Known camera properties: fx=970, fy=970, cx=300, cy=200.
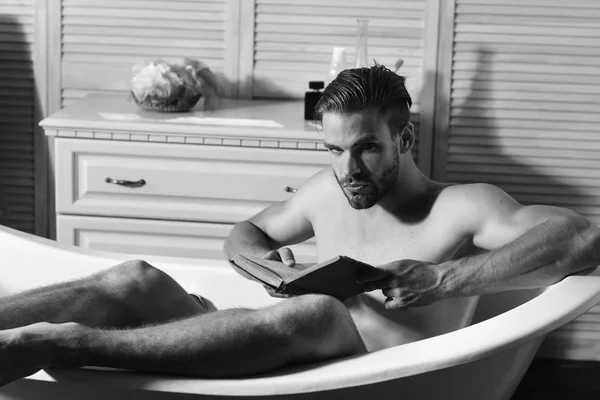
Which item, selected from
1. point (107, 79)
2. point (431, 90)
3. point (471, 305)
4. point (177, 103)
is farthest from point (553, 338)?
point (107, 79)

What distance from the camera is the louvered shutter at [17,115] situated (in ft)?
10.5

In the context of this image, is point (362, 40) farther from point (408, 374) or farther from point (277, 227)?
point (408, 374)

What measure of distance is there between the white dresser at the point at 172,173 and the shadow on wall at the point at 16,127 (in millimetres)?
446

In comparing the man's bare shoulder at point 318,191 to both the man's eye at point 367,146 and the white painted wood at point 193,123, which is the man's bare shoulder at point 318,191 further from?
the white painted wood at point 193,123

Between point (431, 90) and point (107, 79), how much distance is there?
1072 mm

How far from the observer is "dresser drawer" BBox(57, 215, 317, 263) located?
2.88 meters

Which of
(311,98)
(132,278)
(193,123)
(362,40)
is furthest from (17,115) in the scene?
(132,278)

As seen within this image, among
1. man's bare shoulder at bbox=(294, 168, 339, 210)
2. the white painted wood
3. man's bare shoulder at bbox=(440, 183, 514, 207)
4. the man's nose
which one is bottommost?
man's bare shoulder at bbox=(294, 168, 339, 210)

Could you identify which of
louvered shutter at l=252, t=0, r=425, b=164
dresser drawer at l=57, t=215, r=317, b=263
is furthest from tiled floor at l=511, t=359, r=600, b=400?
louvered shutter at l=252, t=0, r=425, b=164

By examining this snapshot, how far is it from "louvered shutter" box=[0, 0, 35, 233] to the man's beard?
1662 millimetres

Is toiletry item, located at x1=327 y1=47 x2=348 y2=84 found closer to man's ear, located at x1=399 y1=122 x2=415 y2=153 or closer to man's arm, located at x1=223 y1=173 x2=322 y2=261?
man's arm, located at x1=223 y1=173 x2=322 y2=261

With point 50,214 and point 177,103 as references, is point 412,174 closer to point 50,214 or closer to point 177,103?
point 177,103

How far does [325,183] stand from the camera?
2203 mm

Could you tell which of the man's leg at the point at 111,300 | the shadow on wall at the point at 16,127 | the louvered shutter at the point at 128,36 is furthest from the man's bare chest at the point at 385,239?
the shadow on wall at the point at 16,127
